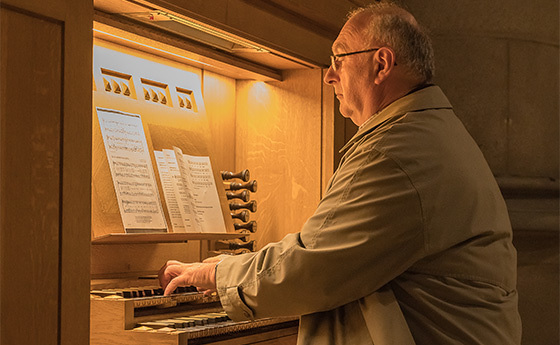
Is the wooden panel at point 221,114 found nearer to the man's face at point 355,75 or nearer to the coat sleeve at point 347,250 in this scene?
the man's face at point 355,75

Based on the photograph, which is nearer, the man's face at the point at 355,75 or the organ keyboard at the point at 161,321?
the man's face at the point at 355,75

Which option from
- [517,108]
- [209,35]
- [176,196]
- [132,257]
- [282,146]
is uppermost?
[209,35]

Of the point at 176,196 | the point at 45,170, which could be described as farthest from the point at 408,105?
the point at 176,196

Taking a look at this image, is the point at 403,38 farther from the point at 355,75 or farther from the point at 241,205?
the point at 241,205

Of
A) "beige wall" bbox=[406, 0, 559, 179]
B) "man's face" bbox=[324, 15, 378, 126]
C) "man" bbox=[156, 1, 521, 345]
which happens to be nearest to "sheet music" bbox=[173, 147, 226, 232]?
"man's face" bbox=[324, 15, 378, 126]

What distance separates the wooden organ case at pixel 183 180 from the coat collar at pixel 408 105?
98 cm

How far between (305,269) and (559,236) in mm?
3341

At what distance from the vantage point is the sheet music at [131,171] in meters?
3.36

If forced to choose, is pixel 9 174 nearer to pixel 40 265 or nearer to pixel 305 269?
pixel 40 265

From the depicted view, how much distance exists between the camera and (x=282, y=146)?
443 cm

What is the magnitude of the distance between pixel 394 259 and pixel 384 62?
0.63 meters

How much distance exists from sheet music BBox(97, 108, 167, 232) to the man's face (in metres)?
1.14

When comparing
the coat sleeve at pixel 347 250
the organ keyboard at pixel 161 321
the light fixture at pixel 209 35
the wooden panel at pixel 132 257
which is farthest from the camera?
the wooden panel at pixel 132 257

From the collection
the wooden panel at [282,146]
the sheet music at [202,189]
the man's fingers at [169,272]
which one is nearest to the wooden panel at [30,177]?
the man's fingers at [169,272]
